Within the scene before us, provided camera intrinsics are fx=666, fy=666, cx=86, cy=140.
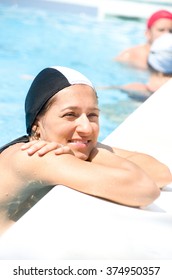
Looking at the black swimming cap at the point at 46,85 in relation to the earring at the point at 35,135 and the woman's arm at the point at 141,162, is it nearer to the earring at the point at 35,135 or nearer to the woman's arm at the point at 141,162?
the earring at the point at 35,135

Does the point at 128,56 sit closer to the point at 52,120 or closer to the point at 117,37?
the point at 117,37

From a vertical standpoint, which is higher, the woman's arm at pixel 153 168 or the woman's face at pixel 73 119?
the woman's face at pixel 73 119

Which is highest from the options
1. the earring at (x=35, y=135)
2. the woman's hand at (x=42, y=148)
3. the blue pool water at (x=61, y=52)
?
the woman's hand at (x=42, y=148)

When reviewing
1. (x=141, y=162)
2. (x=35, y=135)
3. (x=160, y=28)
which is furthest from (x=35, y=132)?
(x=160, y=28)

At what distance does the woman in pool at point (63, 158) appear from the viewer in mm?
2908

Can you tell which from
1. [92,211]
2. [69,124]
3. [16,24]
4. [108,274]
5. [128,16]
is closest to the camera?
[108,274]

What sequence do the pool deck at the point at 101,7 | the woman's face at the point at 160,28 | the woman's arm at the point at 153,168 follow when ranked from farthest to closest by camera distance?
the pool deck at the point at 101,7 → the woman's face at the point at 160,28 → the woman's arm at the point at 153,168

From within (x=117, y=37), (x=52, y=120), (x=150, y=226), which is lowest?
(x=117, y=37)

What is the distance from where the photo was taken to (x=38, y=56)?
9.33 metres

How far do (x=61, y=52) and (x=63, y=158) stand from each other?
22.7 ft

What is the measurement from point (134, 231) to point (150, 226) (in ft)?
0.39

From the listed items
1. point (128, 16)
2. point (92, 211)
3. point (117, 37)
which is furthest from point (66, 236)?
point (128, 16)

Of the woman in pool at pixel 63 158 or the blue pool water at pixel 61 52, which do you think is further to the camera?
the blue pool water at pixel 61 52

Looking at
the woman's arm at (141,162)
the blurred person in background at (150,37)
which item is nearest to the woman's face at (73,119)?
the woman's arm at (141,162)
